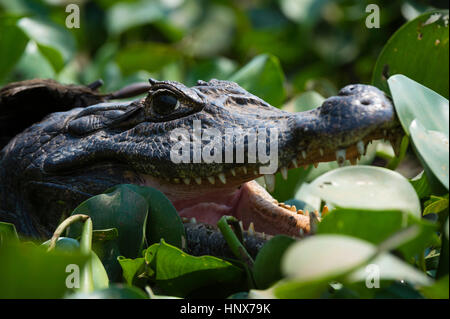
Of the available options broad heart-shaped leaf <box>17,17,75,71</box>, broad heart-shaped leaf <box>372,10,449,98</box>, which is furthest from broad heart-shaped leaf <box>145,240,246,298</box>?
broad heart-shaped leaf <box>17,17,75,71</box>

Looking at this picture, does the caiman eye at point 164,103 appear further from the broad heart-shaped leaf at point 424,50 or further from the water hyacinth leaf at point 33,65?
the water hyacinth leaf at point 33,65

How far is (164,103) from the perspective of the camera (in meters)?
1.86

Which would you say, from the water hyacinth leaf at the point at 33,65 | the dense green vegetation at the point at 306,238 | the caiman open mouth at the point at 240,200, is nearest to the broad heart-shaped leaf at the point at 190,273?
the dense green vegetation at the point at 306,238

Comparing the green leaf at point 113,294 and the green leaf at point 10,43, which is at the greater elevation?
the green leaf at point 10,43

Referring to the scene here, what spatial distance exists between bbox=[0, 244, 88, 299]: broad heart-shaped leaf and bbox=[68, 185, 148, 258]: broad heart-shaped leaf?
557 mm

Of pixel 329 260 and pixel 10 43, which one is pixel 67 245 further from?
pixel 10 43

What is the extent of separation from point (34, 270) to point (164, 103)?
1.06 metres

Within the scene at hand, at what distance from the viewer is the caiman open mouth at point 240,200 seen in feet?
5.21

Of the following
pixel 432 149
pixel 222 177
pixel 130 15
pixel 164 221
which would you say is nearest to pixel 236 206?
pixel 222 177

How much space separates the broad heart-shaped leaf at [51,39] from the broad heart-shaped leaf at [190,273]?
2174 mm

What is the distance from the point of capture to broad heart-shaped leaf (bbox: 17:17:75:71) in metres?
3.18

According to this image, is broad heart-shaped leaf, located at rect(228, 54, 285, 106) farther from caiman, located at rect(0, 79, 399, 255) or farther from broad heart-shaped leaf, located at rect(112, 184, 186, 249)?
broad heart-shaped leaf, located at rect(112, 184, 186, 249)

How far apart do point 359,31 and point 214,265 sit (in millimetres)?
3944

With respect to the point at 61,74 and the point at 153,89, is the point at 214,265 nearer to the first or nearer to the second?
the point at 153,89
